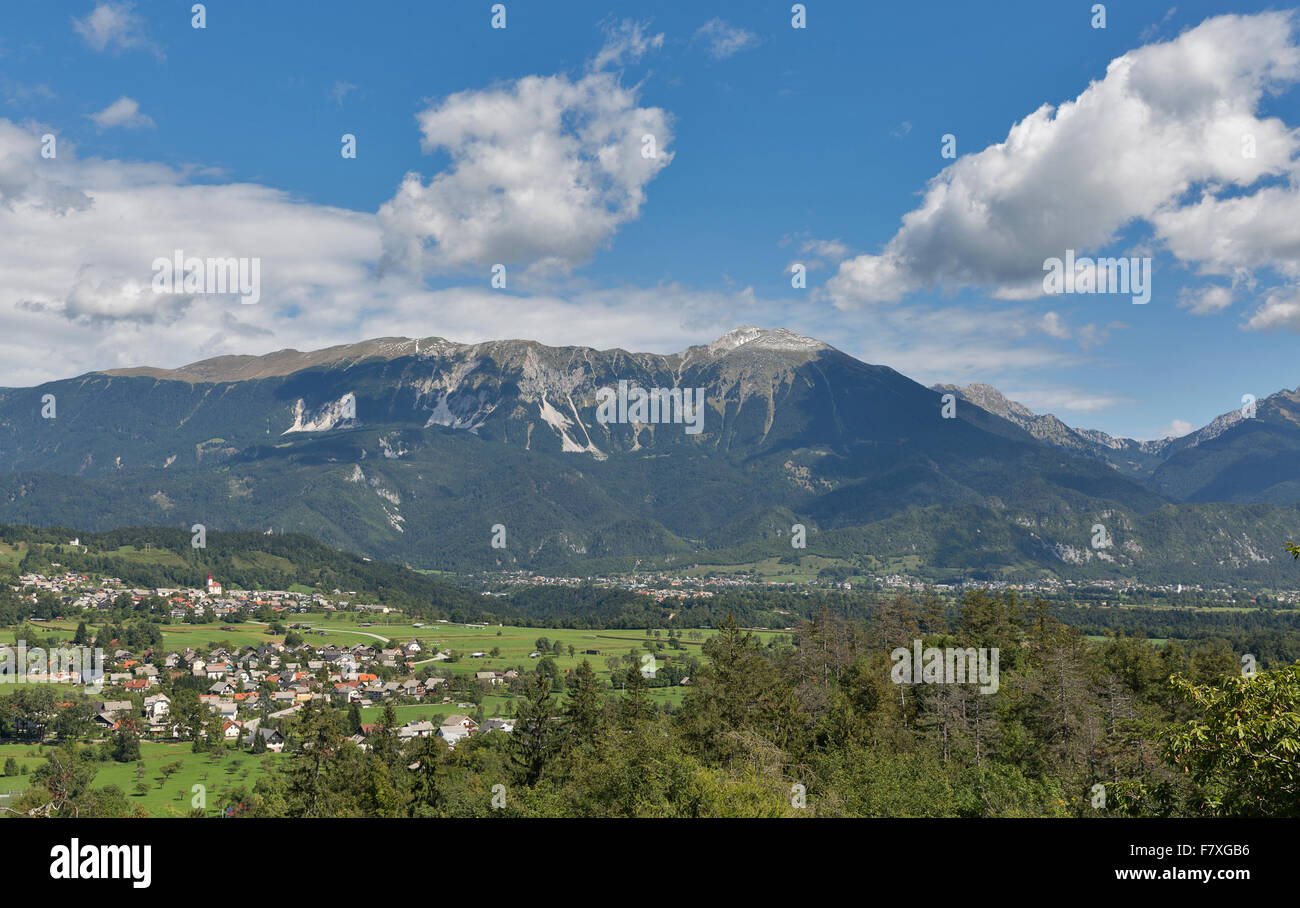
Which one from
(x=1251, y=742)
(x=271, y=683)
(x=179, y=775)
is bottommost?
(x=271, y=683)

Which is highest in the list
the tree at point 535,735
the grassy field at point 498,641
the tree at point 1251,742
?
the tree at point 1251,742

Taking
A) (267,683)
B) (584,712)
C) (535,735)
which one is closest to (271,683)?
(267,683)

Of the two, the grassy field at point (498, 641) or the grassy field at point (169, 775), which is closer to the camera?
the grassy field at point (169, 775)

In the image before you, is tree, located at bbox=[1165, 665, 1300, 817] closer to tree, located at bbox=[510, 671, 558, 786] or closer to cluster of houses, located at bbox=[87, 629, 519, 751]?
tree, located at bbox=[510, 671, 558, 786]

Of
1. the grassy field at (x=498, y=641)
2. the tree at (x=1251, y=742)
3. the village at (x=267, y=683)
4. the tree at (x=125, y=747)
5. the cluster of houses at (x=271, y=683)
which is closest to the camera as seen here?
the tree at (x=1251, y=742)

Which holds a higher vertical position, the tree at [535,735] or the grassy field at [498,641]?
the tree at [535,735]

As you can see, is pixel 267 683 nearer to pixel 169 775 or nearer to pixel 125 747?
pixel 125 747

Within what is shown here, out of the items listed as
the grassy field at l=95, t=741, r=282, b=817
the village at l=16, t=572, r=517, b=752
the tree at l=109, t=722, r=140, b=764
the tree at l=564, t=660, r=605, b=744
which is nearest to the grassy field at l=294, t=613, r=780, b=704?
the village at l=16, t=572, r=517, b=752

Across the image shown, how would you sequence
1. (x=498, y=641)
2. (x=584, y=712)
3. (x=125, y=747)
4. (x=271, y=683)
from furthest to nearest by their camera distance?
(x=498, y=641)
(x=271, y=683)
(x=125, y=747)
(x=584, y=712)

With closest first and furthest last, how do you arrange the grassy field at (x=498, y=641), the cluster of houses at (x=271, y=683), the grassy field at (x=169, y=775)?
the grassy field at (x=169, y=775)
the cluster of houses at (x=271, y=683)
the grassy field at (x=498, y=641)

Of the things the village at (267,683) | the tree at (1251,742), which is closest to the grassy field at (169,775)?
the village at (267,683)

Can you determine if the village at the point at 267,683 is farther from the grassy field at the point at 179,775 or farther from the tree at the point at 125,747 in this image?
the tree at the point at 125,747
